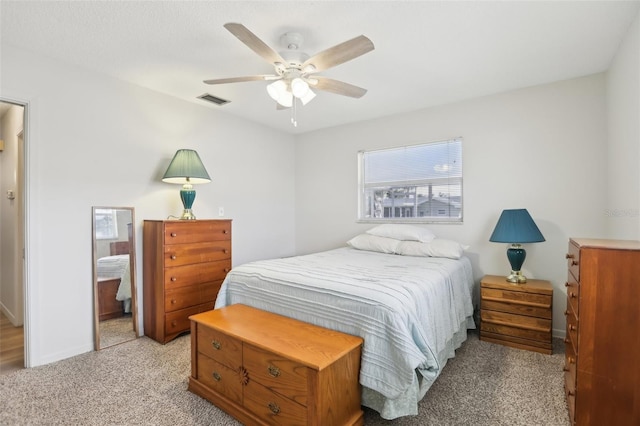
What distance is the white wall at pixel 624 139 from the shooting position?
196cm

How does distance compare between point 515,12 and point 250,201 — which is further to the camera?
point 250,201

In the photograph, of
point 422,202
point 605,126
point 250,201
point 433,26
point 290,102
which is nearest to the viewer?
point 433,26

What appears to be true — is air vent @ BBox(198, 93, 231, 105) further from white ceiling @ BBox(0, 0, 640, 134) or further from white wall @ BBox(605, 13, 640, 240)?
white wall @ BBox(605, 13, 640, 240)

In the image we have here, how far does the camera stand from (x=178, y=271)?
2.93 meters

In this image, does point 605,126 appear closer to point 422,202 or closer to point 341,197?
point 422,202

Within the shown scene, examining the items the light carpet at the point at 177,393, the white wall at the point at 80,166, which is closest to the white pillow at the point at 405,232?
the light carpet at the point at 177,393

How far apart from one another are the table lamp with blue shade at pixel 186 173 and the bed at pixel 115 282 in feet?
2.16

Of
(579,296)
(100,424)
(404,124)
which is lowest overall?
(100,424)

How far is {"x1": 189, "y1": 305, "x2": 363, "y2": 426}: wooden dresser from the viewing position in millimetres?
1490

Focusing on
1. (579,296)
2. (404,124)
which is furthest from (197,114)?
(579,296)

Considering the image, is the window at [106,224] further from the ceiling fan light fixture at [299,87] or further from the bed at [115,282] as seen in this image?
the ceiling fan light fixture at [299,87]

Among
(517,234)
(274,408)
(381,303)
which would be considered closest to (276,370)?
(274,408)

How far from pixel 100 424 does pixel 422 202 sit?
11.4ft

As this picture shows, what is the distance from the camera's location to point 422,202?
3777mm
